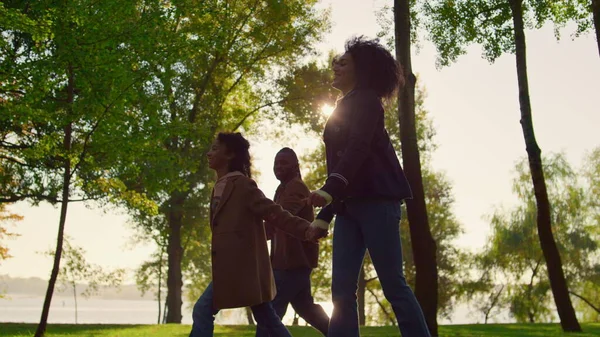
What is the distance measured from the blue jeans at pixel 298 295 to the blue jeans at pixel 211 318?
0.91 m

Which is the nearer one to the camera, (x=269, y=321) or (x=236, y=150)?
(x=269, y=321)

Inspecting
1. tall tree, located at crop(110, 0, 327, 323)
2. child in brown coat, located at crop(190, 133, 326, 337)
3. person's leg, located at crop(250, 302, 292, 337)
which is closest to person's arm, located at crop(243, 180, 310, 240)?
child in brown coat, located at crop(190, 133, 326, 337)

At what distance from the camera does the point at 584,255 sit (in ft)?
122

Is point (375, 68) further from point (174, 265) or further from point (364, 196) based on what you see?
point (174, 265)

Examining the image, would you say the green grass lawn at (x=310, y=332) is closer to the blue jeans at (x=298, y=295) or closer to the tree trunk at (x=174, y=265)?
the blue jeans at (x=298, y=295)

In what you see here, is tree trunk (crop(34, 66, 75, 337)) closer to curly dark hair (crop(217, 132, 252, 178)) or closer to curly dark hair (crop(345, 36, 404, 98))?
curly dark hair (crop(217, 132, 252, 178))

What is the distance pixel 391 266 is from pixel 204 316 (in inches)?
71.5

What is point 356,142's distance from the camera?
13.9 feet

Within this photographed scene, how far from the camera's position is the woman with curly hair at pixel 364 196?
412 cm

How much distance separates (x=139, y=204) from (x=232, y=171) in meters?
9.55

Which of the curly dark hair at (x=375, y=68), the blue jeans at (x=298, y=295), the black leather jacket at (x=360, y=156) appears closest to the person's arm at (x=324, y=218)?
the black leather jacket at (x=360, y=156)

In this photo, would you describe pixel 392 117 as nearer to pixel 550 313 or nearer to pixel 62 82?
pixel 550 313

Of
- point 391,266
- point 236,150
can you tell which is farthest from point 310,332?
point 391,266

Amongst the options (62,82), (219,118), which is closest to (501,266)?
(219,118)
